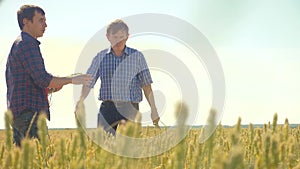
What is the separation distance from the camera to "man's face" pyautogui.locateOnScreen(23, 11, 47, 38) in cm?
439

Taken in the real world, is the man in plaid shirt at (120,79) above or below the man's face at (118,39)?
below

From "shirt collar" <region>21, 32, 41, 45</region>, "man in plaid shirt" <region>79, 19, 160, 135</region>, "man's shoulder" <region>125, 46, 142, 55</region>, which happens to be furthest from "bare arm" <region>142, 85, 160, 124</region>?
"shirt collar" <region>21, 32, 41, 45</region>

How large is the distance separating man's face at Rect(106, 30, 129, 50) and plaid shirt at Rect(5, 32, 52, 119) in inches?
42.2

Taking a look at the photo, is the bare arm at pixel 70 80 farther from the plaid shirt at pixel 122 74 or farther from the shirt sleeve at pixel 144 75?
the shirt sleeve at pixel 144 75

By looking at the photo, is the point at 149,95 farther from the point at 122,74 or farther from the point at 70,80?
the point at 70,80

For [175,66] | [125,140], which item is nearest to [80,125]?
[125,140]

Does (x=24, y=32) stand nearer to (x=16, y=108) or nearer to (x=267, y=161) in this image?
(x=16, y=108)

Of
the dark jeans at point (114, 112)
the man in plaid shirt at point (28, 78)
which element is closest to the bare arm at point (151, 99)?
the dark jeans at point (114, 112)

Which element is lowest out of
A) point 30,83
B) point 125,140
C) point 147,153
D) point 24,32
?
point 147,153

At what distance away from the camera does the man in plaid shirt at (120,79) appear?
512cm

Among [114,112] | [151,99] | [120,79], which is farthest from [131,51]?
[114,112]

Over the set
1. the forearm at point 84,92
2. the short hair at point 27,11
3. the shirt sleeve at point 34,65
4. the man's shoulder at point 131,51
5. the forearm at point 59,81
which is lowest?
the forearm at point 84,92

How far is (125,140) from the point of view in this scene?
118cm

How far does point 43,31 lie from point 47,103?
0.73 meters
